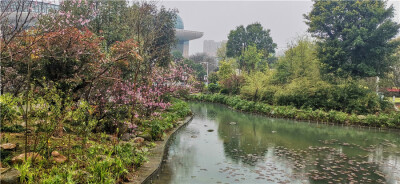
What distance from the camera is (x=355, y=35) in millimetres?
20625

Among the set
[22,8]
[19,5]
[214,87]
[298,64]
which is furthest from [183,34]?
[22,8]

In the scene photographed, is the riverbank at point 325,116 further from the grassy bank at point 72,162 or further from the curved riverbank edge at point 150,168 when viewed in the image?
the grassy bank at point 72,162

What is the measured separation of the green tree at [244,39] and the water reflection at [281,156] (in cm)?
4386

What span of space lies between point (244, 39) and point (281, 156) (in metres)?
51.1

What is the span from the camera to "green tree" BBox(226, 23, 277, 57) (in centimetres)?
5838

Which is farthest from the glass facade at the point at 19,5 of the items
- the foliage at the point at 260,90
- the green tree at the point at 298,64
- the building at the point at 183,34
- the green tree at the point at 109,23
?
the building at the point at 183,34

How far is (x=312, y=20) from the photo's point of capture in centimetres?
2314

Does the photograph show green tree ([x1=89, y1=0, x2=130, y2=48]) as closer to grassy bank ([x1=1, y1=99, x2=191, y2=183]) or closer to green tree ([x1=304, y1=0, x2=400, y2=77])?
grassy bank ([x1=1, y1=99, x2=191, y2=183])

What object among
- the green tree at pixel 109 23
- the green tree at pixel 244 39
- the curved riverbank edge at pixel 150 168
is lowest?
the curved riverbank edge at pixel 150 168

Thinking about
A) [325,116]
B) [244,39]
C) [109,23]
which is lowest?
[325,116]

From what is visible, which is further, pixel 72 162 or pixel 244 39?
pixel 244 39

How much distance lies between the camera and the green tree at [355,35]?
66.0 feet

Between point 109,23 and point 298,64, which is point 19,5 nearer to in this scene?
point 109,23

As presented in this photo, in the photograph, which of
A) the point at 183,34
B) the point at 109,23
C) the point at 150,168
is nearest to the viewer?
the point at 150,168
